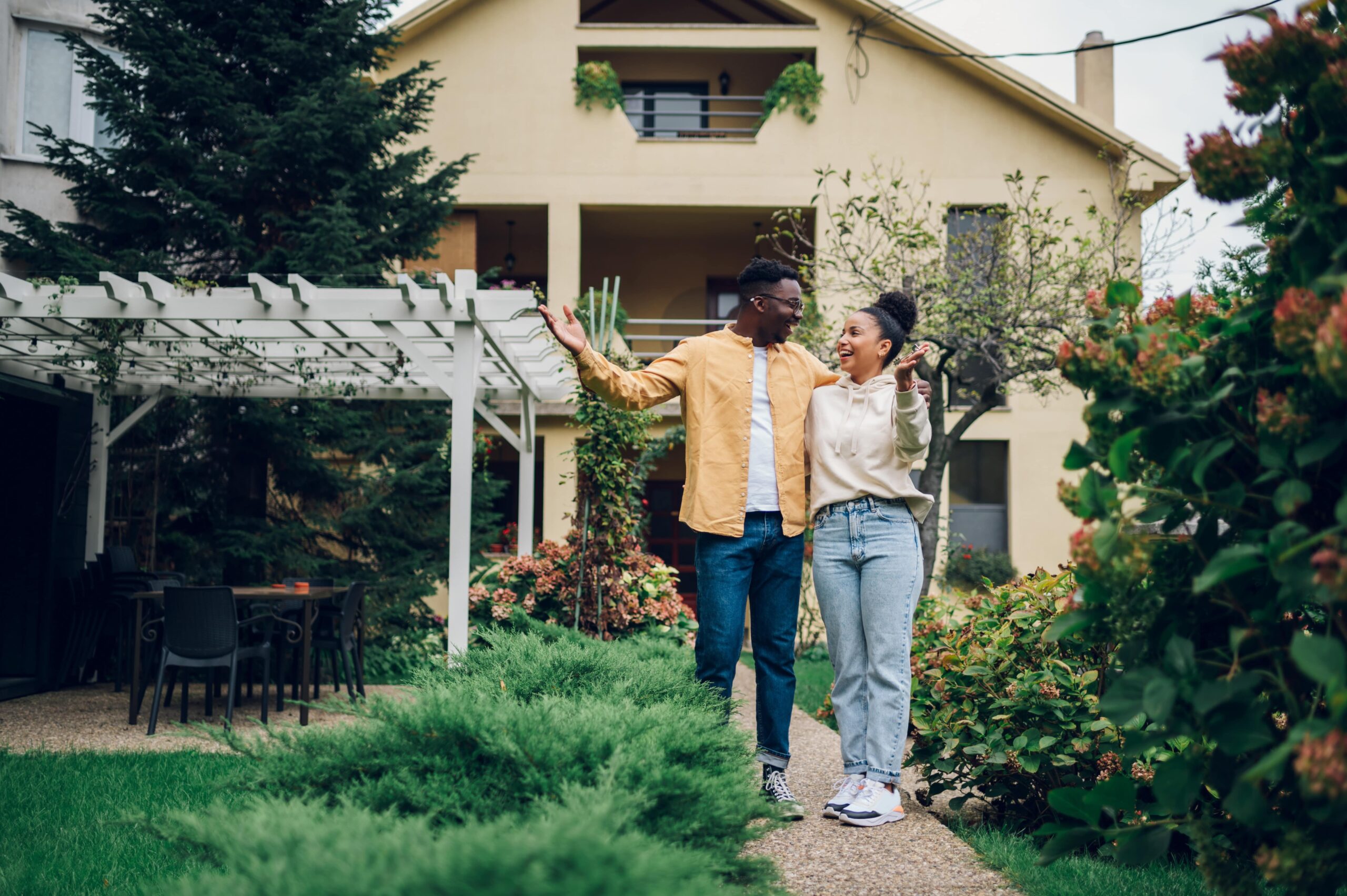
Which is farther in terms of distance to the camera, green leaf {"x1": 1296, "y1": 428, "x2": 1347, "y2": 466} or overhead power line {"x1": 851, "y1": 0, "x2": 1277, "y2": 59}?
overhead power line {"x1": 851, "y1": 0, "x2": 1277, "y2": 59}

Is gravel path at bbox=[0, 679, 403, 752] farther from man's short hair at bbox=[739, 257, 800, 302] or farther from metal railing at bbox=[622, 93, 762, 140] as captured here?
metal railing at bbox=[622, 93, 762, 140]

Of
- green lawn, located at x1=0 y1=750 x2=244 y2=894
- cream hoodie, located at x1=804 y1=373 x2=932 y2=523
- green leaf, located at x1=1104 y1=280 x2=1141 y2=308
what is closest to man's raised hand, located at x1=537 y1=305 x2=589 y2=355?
cream hoodie, located at x1=804 y1=373 x2=932 y2=523

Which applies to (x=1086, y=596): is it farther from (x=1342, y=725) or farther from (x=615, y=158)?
(x=615, y=158)

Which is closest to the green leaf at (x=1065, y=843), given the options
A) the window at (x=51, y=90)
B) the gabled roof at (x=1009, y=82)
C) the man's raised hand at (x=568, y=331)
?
the man's raised hand at (x=568, y=331)

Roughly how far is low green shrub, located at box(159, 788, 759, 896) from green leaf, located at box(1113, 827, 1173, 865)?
0.72m

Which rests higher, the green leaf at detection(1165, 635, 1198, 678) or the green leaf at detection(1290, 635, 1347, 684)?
the green leaf at detection(1290, 635, 1347, 684)

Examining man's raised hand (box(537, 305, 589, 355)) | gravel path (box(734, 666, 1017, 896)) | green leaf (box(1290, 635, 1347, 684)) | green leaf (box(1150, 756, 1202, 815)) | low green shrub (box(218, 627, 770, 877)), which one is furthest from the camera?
man's raised hand (box(537, 305, 589, 355))

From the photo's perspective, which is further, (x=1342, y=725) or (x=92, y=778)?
(x=92, y=778)

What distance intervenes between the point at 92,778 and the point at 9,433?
15.9 ft

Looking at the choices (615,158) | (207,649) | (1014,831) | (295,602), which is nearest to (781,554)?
(1014,831)

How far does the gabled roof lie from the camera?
1334cm

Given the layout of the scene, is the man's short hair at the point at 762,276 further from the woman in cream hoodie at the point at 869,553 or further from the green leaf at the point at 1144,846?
the green leaf at the point at 1144,846

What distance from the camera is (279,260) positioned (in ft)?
30.1

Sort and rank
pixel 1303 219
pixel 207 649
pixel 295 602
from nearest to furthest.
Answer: pixel 1303 219 → pixel 207 649 → pixel 295 602
